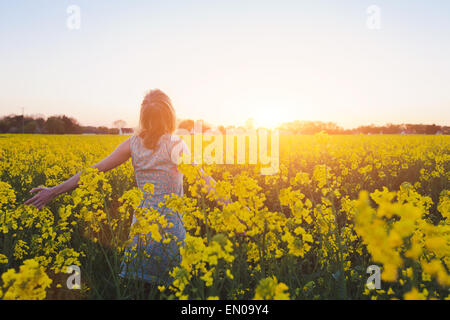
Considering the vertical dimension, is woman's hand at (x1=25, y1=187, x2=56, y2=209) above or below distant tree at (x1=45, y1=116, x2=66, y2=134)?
below

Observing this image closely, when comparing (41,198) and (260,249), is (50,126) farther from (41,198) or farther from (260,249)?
(260,249)

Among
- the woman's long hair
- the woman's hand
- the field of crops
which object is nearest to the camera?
the field of crops

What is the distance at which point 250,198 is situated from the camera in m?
2.04

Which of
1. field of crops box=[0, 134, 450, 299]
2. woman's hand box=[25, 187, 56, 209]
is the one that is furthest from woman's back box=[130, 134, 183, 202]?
woman's hand box=[25, 187, 56, 209]

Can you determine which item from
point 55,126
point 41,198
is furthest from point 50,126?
point 41,198

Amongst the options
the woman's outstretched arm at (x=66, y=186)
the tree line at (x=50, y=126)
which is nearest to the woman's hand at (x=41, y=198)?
the woman's outstretched arm at (x=66, y=186)

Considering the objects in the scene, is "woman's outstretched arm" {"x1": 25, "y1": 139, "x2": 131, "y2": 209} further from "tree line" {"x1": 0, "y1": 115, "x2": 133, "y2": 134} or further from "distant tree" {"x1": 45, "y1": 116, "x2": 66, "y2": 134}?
"distant tree" {"x1": 45, "y1": 116, "x2": 66, "y2": 134}

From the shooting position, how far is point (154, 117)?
2961mm

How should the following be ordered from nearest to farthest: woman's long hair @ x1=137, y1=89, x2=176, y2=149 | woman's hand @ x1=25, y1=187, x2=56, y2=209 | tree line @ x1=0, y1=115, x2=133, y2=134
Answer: woman's hand @ x1=25, y1=187, x2=56, y2=209 < woman's long hair @ x1=137, y1=89, x2=176, y2=149 < tree line @ x1=0, y1=115, x2=133, y2=134

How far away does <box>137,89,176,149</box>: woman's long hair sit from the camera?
2947 mm
